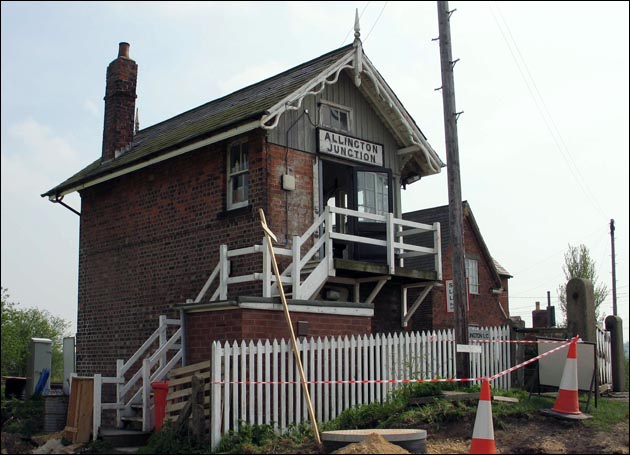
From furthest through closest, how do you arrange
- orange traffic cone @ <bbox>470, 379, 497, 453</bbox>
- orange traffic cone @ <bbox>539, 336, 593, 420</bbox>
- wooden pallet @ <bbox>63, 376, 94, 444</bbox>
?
1. wooden pallet @ <bbox>63, 376, 94, 444</bbox>
2. orange traffic cone @ <bbox>539, 336, 593, 420</bbox>
3. orange traffic cone @ <bbox>470, 379, 497, 453</bbox>

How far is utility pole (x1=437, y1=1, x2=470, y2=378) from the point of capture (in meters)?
12.4

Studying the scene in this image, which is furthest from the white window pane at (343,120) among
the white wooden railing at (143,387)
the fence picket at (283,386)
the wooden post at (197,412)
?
the wooden post at (197,412)

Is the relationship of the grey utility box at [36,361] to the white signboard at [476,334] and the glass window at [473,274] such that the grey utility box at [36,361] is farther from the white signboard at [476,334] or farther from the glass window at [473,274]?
the glass window at [473,274]

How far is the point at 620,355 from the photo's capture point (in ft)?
50.4

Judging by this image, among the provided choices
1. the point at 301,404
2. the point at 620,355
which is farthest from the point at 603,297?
the point at 301,404

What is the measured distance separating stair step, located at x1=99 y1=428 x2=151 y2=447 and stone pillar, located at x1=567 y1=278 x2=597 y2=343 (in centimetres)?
757

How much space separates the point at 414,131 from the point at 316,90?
262 centimetres

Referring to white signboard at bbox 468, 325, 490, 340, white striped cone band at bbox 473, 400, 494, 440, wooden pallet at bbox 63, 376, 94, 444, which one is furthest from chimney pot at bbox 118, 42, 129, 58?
white striped cone band at bbox 473, 400, 494, 440

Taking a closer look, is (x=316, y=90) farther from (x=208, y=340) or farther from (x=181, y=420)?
(x=181, y=420)

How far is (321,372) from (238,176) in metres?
4.61

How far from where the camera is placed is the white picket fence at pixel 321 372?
34.4 ft

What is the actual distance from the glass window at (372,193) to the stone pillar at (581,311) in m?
4.24

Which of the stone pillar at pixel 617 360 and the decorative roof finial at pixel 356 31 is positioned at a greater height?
the decorative roof finial at pixel 356 31

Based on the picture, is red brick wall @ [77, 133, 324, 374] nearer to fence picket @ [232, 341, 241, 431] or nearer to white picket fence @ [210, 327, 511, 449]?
white picket fence @ [210, 327, 511, 449]
